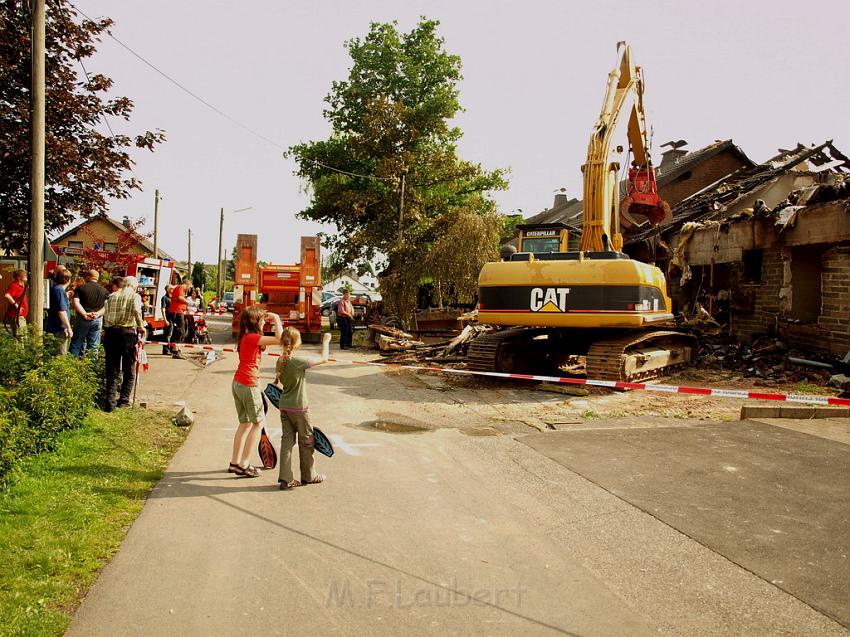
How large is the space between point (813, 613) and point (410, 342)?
A: 14.7 metres

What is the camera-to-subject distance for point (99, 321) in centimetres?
995

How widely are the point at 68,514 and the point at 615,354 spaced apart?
28.5 feet

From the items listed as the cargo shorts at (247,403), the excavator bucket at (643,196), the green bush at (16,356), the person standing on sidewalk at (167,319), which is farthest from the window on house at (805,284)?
the green bush at (16,356)

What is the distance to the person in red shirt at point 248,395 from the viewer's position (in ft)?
20.2

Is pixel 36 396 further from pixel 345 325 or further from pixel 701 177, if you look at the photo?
pixel 701 177

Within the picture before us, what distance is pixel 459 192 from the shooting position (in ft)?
111

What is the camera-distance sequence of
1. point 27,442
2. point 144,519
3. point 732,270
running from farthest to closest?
point 732,270 < point 27,442 < point 144,519

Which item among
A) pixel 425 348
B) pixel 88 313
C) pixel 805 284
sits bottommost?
pixel 425 348

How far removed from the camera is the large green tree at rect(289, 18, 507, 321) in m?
30.9

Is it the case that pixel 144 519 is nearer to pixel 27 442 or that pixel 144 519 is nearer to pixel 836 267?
pixel 27 442

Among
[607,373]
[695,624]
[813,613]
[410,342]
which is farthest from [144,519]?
[410,342]

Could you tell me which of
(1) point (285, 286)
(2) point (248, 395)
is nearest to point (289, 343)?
(2) point (248, 395)

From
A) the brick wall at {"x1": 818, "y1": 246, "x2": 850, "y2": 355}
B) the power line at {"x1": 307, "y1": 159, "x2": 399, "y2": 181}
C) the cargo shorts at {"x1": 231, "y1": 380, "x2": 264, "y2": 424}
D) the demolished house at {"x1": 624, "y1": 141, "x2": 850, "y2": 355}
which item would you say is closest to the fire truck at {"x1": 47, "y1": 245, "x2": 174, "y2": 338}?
the cargo shorts at {"x1": 231, "y1": 380, "x2": 264, "y2": 424}

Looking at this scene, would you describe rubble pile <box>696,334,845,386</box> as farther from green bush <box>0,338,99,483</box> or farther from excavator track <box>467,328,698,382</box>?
green bush <box>0,338,99,483</box>
